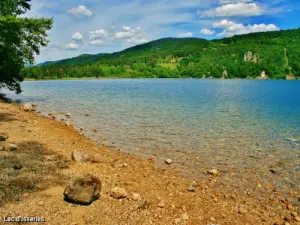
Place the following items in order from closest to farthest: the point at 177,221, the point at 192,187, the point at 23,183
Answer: the point at 177,221
the point at 23,183
the point at 192,187

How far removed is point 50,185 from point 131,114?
89.9ft

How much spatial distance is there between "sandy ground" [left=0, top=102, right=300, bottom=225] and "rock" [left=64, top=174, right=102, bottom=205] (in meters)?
0.24

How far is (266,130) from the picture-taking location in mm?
29250

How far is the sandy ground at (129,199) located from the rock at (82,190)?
24cm

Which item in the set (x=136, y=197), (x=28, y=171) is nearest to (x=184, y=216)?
(x=136, y=197)

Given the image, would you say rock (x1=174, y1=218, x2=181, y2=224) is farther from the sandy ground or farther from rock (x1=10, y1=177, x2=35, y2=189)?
rock (x1=10, y1=177, x2=35, y2=189)

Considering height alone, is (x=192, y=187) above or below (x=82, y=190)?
below

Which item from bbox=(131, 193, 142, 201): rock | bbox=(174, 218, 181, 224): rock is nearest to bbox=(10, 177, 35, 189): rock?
bbox=(131, 193, 142, 201): rock

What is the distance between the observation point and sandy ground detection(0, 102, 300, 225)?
970 centimetres

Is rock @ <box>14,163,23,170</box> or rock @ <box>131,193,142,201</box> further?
rock @ <box>14,163,23,170</box>

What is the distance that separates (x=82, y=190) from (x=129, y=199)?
1.95 m

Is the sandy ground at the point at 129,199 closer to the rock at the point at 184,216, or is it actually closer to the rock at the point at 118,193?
the rock at the point at 184,216

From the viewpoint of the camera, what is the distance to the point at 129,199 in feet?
36.5

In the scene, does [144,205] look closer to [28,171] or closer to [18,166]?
[28,171]
